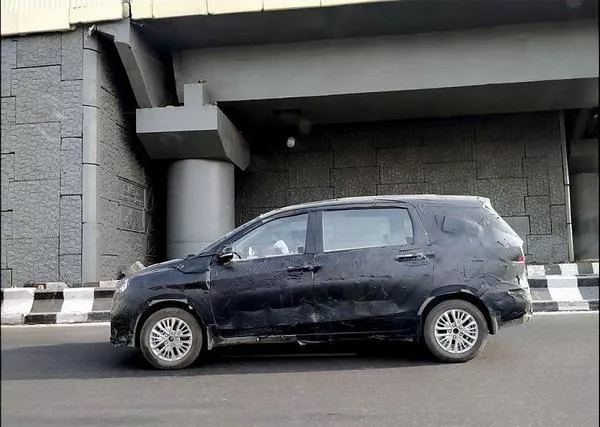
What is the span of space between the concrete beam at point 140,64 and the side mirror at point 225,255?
18.3ft

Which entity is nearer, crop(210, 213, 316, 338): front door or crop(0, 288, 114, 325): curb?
crop(210, 213, 316, 338): front door

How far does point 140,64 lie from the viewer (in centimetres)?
970

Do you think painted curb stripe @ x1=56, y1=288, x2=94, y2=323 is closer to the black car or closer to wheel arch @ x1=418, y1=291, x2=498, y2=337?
the black car

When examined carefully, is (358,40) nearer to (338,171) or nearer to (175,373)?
(338,171)

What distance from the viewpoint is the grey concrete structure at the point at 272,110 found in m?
9.06

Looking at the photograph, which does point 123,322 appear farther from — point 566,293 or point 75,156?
point 566,293

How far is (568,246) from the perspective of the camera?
1240 centimetres

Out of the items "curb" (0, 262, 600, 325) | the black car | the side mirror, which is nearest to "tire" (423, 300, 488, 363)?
the black car

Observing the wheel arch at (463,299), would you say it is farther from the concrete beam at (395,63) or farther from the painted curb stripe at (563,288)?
the concrete beam at (395,63)

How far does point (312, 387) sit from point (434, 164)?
30.2 feet

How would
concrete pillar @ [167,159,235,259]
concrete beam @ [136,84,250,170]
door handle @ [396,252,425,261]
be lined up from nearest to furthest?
door handle @ [396,252,425,261]
concrete beam @ [136,84,250,170]
concrete pillar @ [167,159,235,259]

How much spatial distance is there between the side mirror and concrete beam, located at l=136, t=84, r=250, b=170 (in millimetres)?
5127

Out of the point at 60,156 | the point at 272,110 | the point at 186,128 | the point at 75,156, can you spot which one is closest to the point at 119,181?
the point at 75,156

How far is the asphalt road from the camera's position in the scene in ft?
12.0
